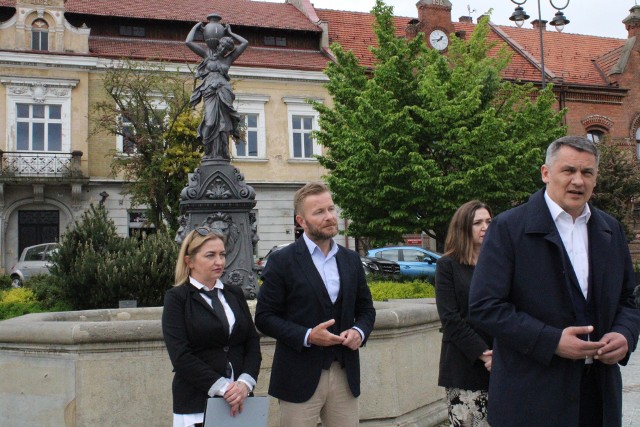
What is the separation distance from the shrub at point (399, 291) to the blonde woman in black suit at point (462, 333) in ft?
30.4

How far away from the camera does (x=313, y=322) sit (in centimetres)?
377

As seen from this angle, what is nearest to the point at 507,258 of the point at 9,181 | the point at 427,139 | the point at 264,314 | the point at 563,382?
the point at 563,382

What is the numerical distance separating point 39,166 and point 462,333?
2436 centimetres

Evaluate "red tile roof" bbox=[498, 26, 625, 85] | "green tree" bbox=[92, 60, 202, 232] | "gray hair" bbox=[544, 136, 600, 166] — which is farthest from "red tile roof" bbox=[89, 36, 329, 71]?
"gray hair" bbox=[544, 136, 600, 166]

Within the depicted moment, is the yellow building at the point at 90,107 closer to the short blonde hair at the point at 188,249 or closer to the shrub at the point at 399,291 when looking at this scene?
the shrub at the point at 399,291

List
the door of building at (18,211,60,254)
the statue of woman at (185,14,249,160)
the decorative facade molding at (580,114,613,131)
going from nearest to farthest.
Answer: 1. the statue of woman at (185,14,249,160)
2. the door of building at (18,211,60,254)
3. the decorative facade molding at (580,114,613,131)

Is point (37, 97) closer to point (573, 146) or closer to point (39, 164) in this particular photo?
point (39, 164)

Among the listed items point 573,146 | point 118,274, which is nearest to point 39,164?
point 118,274

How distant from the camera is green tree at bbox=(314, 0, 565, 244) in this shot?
19.8m

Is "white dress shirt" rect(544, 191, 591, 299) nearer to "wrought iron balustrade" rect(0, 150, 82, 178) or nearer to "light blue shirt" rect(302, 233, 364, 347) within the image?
"light blue shirt" rect(302, 233, 364, 347)

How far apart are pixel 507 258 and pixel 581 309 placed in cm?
36

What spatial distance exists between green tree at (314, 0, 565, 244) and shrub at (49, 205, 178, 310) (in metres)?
10.0

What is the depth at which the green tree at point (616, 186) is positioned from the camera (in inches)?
984

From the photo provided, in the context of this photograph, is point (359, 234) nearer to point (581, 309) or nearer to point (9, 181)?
point (9, 181)
